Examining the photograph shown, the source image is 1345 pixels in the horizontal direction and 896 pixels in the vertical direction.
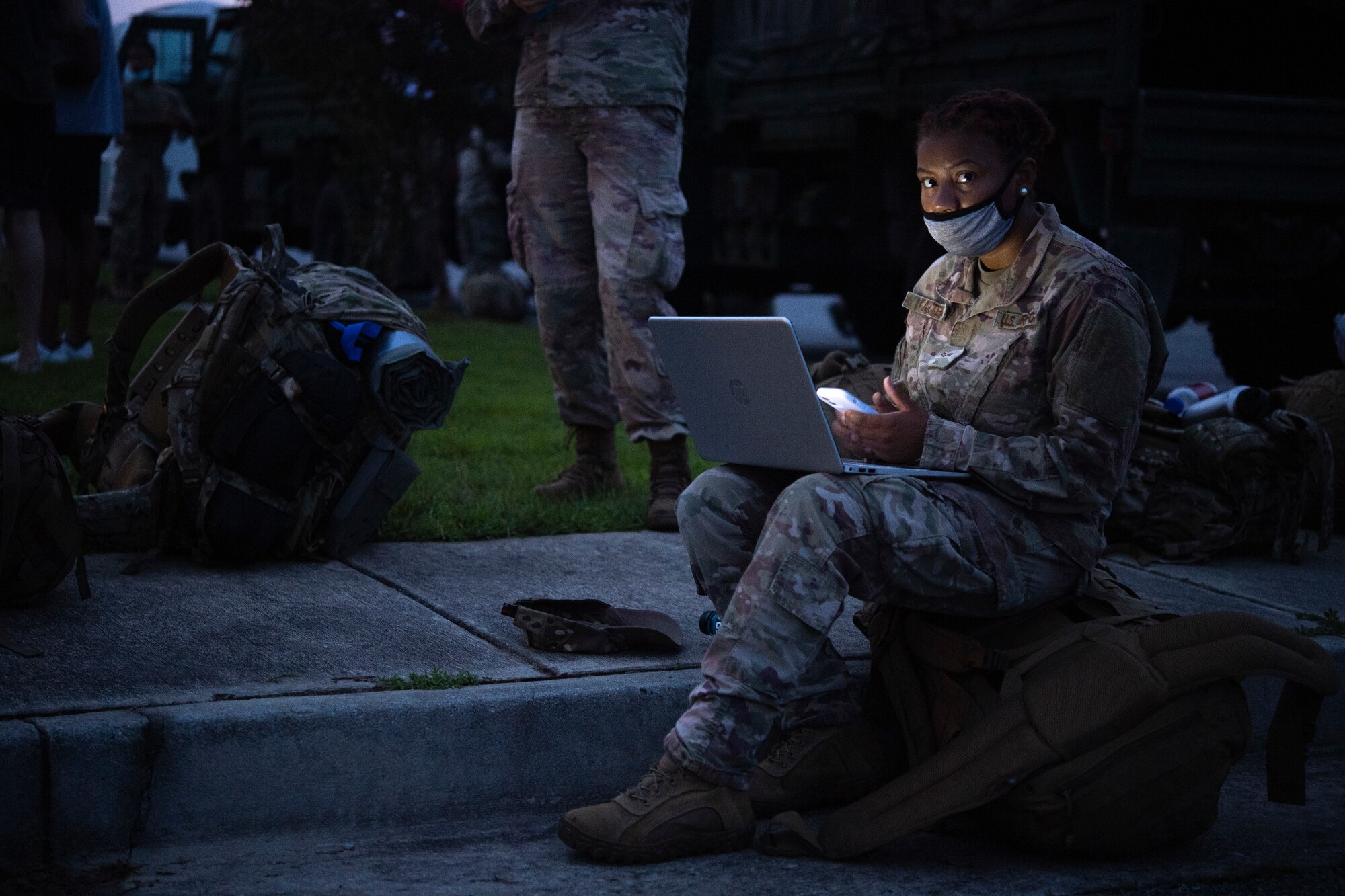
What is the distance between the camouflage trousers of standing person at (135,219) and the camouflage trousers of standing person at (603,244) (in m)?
8.48

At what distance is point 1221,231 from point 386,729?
6.63 m

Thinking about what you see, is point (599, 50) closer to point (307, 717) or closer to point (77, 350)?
point (307, 717)

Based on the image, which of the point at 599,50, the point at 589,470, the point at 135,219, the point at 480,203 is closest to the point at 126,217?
the point at 135,219

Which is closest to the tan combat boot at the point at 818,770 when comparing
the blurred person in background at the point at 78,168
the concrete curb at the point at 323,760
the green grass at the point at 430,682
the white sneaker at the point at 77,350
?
the concrete curb at the point at 323,760

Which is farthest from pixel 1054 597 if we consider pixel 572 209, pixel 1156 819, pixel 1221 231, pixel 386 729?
pixel 1221 231

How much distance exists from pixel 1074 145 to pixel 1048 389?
5.30 m

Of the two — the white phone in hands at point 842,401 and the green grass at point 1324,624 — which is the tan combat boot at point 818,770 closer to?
the white phone in hands at point 842,401

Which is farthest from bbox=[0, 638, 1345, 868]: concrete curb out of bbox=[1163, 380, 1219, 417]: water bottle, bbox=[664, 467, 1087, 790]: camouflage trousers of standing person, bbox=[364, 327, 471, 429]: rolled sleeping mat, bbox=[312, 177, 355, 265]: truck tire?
bbox=[312, 177, 355, 265]: truck tire

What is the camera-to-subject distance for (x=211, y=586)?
364 centimetres

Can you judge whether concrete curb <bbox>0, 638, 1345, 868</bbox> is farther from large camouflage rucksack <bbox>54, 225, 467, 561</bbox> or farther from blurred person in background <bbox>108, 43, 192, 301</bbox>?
blurred person in background <bbox>108, 43, 192, 301</bbox>

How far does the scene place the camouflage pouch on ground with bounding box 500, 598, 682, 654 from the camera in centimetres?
331

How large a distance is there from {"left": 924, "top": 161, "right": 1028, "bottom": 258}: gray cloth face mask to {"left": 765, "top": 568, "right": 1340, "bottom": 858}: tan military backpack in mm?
709

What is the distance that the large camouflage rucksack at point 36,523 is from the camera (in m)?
3.21

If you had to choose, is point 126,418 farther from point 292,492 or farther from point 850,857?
point 850,857
